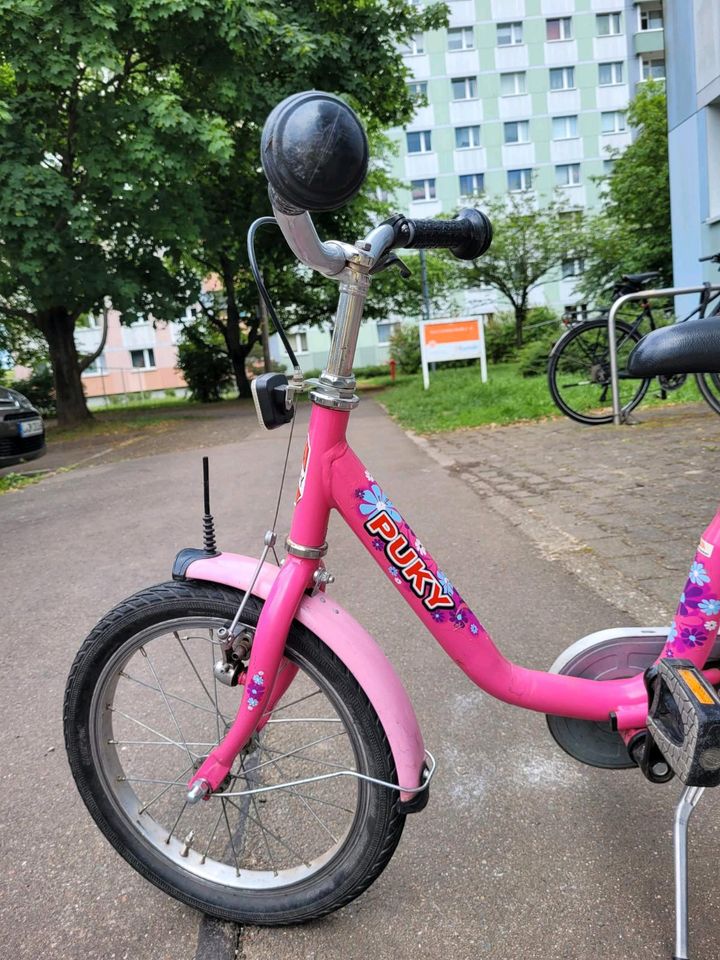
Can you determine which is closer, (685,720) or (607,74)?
(685,720)

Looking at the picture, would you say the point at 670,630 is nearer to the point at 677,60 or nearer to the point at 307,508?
the point at 307,508

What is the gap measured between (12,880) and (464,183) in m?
49.0

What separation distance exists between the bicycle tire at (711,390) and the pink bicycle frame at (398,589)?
5222 millimetres

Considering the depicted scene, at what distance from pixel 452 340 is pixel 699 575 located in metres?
13.5

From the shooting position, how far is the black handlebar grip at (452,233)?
1.47 meters

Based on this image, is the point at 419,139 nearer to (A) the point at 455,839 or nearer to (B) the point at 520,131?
(B) the point at 520,131

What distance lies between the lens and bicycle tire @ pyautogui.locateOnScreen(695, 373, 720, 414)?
247 inches

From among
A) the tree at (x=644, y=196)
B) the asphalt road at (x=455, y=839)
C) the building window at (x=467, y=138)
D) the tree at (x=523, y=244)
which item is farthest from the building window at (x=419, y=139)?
the asphalt road at (x=455, y=839)

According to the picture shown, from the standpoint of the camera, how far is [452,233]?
4.96 ft

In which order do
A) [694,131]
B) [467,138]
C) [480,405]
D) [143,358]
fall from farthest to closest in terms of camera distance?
[143,358] < [467,138] < [694,131] < [480,405]

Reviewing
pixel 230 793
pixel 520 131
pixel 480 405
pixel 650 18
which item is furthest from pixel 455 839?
pixel 650 18

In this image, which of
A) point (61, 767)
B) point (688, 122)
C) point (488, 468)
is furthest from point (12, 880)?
point (688, 122)

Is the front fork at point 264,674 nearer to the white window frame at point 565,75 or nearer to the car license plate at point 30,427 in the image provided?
the car license plate at point 30,427

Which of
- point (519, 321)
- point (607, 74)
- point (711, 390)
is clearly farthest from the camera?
point (607, 74)
